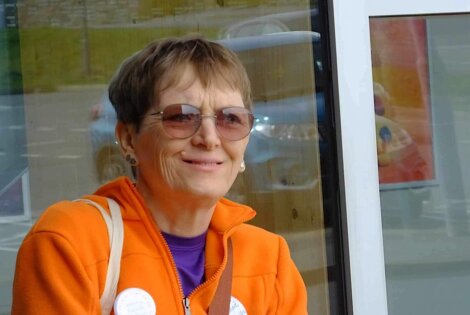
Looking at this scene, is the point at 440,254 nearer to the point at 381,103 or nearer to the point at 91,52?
the point at 381,103

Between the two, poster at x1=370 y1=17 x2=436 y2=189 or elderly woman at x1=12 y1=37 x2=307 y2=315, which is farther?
poster at x1=370 y1=17 x2=436 y2=189

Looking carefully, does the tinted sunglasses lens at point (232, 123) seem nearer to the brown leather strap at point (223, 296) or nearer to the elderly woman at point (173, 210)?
the elderly woman at point (173, 210)

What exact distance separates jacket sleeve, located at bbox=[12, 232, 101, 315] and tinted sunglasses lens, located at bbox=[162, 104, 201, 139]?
31 cm

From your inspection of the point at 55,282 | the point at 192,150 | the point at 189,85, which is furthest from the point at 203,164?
the point at 55,282

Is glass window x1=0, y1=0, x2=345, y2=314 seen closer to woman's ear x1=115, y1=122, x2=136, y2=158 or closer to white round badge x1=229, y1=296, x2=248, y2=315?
woman's ear x1=115, y1=122, x2=136, y2=158

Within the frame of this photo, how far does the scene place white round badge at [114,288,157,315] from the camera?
179 centimetres

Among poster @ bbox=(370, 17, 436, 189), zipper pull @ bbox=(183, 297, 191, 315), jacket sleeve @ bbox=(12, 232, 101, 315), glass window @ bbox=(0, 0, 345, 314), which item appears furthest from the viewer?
poster @ bbox=(370, 17, 436, 189)

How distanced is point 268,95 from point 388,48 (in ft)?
1.62

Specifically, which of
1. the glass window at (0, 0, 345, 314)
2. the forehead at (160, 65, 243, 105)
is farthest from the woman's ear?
the glass window at (0, 0, 345, 314)

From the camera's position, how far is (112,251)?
1823mm

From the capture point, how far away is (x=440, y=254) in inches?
146

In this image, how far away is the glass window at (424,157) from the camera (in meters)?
3.60

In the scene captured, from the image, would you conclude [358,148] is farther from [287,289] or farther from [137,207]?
[137,207]

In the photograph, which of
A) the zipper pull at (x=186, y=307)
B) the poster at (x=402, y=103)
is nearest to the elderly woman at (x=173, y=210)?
the zipper pull at (x=186, y=307)
